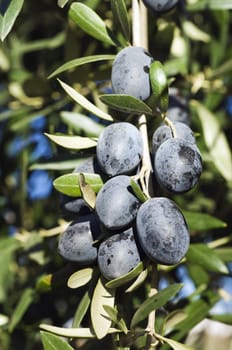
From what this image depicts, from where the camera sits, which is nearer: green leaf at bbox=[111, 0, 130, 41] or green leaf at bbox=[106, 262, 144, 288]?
green leaf at bbox=[106, 262, 144, 288]

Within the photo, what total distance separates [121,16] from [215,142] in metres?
0.51

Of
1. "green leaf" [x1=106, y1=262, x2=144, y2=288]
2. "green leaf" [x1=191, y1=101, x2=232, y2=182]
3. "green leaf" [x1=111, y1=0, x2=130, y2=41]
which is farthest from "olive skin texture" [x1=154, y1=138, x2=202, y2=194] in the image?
"green leaf" [x1=191, y1=101, x2=232, y2=182]

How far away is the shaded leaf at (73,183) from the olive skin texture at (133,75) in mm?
122

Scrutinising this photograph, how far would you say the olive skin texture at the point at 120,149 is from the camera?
88cm

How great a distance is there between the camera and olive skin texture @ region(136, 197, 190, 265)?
2.71ft

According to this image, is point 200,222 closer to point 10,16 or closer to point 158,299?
point 158,299

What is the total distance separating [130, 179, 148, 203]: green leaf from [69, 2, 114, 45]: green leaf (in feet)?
1.09

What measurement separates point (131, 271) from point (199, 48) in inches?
39.8

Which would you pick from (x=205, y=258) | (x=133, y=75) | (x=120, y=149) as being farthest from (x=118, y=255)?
(x=205, y=258)

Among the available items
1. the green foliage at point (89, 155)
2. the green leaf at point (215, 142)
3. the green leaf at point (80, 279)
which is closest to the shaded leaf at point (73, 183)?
the green foliage at point (89, 155)

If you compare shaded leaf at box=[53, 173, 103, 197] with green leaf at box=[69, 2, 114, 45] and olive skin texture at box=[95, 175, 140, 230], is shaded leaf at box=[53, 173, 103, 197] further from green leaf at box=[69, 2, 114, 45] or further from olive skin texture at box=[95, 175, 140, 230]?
green leaf at box=[69, 2, 114, 45]

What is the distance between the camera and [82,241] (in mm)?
921

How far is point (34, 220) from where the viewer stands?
1738mm

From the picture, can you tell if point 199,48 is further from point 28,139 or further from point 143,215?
point 143,215
